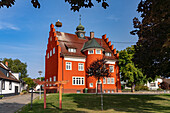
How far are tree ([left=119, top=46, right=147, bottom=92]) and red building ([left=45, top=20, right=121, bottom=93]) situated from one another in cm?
151

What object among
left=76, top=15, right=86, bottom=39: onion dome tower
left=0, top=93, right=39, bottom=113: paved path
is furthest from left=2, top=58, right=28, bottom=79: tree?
left=0, top=93, right=39, bottom=113: paved path

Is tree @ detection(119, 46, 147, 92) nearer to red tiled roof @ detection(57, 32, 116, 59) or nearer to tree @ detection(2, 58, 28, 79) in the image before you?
red tiled roof @ detection(57, 32, 116, 59)

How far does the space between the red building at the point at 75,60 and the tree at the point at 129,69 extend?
1.51 meters

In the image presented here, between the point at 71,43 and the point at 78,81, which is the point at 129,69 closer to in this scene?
the point at 78,81

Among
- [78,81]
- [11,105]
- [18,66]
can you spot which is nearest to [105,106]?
[11,105]

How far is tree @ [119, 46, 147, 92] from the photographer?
4269 cm

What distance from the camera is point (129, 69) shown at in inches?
1706

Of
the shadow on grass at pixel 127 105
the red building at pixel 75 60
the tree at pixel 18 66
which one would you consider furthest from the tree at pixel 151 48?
the tree at pixel 18 66

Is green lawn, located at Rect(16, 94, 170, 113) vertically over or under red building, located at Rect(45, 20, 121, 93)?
under

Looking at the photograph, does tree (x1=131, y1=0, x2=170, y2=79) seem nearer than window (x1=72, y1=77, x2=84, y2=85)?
Yes

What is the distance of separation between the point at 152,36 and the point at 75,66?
1011 inches

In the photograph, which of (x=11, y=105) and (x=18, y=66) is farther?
(x=18, y=66)

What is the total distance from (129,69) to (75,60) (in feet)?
44.8

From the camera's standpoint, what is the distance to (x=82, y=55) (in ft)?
131
